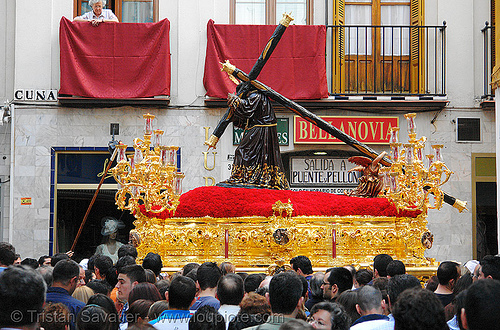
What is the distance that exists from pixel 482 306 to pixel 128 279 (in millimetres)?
3624

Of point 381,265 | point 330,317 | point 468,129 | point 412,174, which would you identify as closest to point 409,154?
point 412,174

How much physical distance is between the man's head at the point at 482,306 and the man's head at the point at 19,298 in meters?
2.27

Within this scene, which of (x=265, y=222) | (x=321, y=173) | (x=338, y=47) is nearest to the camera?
(x=265, y=222)

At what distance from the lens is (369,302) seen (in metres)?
5.04

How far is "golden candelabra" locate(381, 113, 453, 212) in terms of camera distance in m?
10.3

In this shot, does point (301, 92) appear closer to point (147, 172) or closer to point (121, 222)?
point (121, 222)

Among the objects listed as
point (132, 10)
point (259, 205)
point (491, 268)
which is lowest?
point (491, 268)

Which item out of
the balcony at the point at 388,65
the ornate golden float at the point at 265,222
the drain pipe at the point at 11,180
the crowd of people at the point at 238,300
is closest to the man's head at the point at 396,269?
the crowd of people at the point at 238,300

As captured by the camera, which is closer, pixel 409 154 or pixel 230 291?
pixel 230 291

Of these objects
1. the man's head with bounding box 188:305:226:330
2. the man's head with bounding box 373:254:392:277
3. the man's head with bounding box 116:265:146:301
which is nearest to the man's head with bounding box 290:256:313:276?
the man's head with bounding box 373:254:392:277

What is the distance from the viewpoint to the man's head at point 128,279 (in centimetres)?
620

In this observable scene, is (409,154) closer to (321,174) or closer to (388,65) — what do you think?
(321,174)

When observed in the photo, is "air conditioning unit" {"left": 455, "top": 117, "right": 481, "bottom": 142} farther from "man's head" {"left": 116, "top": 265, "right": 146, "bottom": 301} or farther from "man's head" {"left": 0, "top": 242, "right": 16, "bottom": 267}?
"man's head" {"left": 0, "top": 242, "right": 16, "bottom": 267}

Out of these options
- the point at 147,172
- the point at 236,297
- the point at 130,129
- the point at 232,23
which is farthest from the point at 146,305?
the point at 232,23
